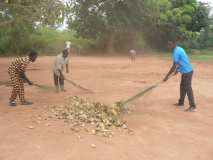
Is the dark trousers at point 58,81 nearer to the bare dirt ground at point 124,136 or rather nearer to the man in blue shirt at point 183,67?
the bare dirt ground at point 124,136

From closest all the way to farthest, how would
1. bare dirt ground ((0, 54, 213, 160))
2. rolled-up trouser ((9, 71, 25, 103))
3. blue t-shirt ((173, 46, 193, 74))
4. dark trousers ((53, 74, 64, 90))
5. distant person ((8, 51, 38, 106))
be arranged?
bare dirt ground ((0, 54, 213, 160)) → distant person ((8, 51, 38, 106)) → rolled-up trouser ((9, 71, 25, 103)) → blue t-shirt ((173, 46, 193, 74)) → dark trousers ((53, 74, 64, 90))

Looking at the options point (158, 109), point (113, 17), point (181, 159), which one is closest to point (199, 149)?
point (181, 159)

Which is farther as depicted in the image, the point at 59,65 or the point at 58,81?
the point at 58,81

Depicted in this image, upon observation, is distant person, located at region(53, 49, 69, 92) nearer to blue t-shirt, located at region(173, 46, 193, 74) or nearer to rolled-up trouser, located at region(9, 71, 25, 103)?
rolled-up trouser, located at region(9, 71, 25, 103)

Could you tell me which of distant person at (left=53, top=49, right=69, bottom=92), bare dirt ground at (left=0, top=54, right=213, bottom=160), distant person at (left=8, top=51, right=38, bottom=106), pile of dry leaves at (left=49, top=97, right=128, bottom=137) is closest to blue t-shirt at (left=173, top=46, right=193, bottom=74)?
bare dirt ground at (left=0, top=54, right=213, bottom=160)

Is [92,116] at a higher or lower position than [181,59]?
lower

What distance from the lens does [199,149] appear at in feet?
22.2

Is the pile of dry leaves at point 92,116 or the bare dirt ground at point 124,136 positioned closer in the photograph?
the bare dirt ground at point 124,136

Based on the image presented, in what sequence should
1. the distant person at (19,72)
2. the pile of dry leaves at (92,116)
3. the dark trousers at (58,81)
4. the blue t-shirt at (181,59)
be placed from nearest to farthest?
the pile of dry leaves at (92,116) → the distant person at (19,72) → the blue t-shirt at (181,59) → the dark trousers at (58,81)

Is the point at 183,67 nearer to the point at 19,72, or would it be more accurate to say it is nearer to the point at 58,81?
the point at 19,72

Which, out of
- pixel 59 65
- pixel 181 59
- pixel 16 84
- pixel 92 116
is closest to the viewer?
pixel 92 116

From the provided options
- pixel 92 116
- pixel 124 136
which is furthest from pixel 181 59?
pixel 124 136

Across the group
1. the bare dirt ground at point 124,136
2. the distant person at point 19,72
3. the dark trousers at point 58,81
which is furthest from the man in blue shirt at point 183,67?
the dark trousers at point 58,81

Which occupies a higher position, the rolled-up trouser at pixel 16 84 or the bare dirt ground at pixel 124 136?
the rolled-up trouser at pixel 16 84
